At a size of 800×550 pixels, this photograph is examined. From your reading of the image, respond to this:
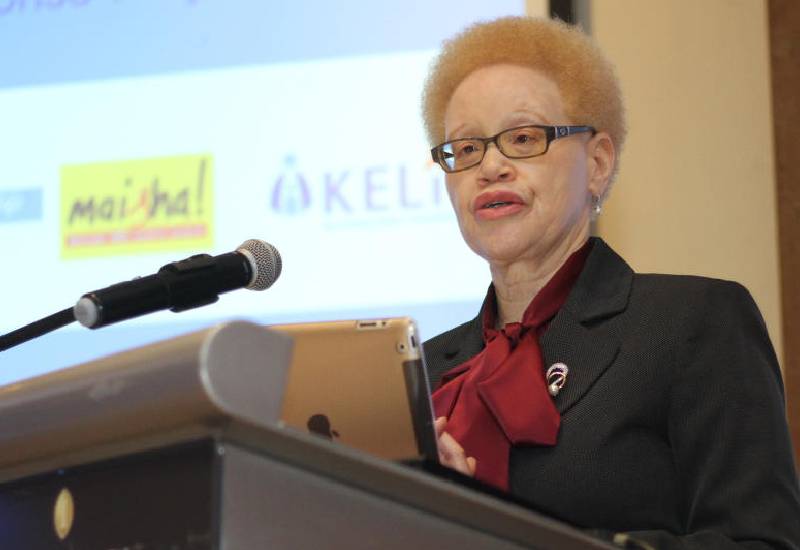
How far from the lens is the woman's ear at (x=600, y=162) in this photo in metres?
1.95

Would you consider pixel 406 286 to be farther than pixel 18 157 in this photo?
No

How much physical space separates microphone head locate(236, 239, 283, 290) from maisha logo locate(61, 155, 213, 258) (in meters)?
1.52

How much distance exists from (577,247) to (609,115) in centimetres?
22

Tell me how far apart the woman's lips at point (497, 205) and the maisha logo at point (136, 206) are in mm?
1063

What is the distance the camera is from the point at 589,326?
66.4 inches

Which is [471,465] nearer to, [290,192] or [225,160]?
[290,192]

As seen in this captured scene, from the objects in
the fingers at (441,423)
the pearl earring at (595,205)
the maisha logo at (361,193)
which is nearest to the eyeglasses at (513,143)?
the pearl earring at (595,205)

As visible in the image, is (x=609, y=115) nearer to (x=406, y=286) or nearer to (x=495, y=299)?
(x=495, y=299)

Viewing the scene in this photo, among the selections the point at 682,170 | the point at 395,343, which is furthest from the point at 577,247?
the point at 682,170

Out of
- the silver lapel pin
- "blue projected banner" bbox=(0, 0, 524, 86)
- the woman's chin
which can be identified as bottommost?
the silver lapel pin

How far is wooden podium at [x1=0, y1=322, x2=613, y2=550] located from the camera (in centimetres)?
78

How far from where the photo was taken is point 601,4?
287 cm

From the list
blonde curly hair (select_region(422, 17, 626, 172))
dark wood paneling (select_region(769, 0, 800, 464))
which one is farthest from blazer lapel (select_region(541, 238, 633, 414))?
dark wood paneling (select_region(769, 0, 800, 464))

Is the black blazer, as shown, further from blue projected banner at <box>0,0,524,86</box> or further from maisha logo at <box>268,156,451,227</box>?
blue projected banner at <box>0,0,524,86</box>
